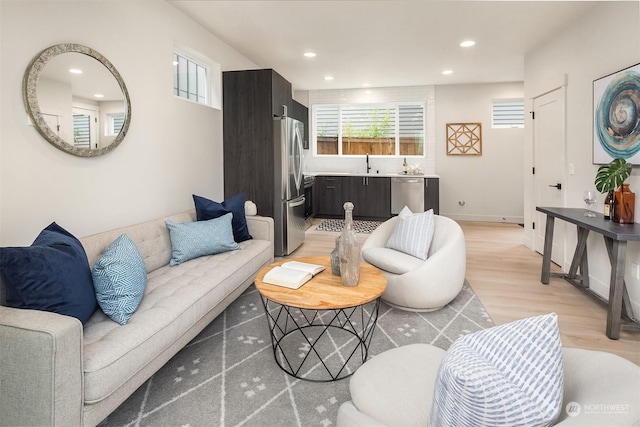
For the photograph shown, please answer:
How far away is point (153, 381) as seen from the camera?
2.00 metres

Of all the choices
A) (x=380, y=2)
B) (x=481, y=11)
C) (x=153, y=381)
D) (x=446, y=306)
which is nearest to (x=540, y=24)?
(x=481, y=11)

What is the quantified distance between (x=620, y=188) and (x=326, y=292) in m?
2.51

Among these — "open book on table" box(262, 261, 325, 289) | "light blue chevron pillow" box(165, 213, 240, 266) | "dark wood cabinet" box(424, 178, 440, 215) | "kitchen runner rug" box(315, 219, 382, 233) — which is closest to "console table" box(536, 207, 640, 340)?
"open book on table" box(262, 261, 325, 289)

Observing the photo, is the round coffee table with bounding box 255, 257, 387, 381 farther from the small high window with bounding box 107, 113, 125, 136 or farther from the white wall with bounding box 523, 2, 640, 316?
the white wall with bounding box 523, 2, 640, 316

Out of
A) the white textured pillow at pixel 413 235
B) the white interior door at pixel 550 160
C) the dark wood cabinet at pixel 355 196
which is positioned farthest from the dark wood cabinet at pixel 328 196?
the white textured pillow at pixel 413 235

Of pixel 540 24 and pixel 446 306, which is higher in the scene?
pixel 540 24

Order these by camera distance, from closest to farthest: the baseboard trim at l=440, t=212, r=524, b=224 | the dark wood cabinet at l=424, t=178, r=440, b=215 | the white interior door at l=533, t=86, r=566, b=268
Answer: the white interior door at l=533, t=86, r=566, b=268, the dark wood cabinet at l=424, t=178, r=440, b=215, the baseboard trim at l=440, t=212, r=524, b=224

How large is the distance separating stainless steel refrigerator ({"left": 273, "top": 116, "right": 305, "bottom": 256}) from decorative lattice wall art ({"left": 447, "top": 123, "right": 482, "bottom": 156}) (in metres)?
3.63

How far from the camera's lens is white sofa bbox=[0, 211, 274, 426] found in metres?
1.30

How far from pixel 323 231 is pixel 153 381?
14.3 feet

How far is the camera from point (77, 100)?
246 cm

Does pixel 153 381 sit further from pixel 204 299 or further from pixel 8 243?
pixel 8 243

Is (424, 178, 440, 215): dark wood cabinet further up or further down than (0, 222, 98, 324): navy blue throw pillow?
further up

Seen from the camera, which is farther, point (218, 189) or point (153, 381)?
point (218, 189)
